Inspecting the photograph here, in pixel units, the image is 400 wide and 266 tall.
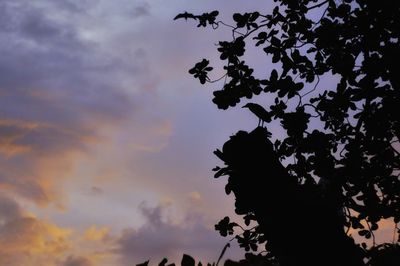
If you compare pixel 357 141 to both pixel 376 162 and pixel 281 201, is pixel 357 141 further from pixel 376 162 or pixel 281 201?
pixel 281 201

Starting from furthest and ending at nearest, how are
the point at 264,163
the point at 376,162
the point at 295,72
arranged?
the point at 295,72, the point at 376,162, the point at 264,163

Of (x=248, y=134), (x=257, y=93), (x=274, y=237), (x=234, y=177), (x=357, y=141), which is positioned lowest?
(x=274, y=237)

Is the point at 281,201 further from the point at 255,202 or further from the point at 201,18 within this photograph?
the point at 201,18

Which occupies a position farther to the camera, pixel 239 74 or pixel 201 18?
pixel 201 18

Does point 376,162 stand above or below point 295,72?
below

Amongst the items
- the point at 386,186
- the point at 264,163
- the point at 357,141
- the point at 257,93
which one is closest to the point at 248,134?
the point at 264,163

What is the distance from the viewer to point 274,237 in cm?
226

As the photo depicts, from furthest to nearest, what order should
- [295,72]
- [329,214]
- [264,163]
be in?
[295,72] < [264,163] < [329,214]

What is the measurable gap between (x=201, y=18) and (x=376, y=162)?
331 centimetres

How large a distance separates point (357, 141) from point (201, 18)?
2943 millimetres

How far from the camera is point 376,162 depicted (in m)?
5.72

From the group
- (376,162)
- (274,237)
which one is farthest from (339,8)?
(274,237)

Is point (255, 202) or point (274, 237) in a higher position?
point (255, 202)

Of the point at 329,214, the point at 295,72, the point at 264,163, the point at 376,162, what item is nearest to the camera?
the point at 329,214
